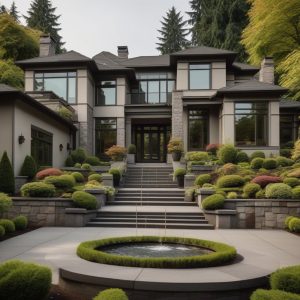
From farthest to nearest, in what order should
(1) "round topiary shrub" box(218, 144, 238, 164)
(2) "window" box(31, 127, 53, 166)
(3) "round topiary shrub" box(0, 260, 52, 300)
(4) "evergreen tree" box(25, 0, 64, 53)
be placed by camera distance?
(4) "evergreen tree" box(25, 0, 64, 53)
(1) "round topiary shrub" box(218, 144, 238, 164)
(2) "window" box(31, 127, 53, 166)
(3) "round topiary shrub" box(0, 260, 52, 300)

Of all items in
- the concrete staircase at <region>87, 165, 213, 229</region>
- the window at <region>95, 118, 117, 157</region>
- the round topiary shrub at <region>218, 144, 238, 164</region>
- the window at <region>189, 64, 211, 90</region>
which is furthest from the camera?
the window at <region>95, 118, 117, 157</region>

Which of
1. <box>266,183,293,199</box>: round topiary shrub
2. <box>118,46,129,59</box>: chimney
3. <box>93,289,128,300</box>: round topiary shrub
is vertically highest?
<box>118,46,129,59</box>: chimney

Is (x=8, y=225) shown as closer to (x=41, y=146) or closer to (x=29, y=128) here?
(x=29, y=128)

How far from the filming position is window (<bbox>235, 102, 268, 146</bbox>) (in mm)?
23734

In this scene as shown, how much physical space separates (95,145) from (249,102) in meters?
11.1

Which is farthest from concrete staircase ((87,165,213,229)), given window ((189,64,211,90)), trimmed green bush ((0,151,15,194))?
window ((189,64,211,90))

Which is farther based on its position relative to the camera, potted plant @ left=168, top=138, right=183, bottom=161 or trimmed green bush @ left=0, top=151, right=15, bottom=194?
potted plant @ left=168, top=138, right=183, bottom=161

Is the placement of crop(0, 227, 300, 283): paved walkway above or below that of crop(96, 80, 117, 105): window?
below

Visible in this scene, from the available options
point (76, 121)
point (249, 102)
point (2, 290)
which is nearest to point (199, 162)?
point (249, 102)

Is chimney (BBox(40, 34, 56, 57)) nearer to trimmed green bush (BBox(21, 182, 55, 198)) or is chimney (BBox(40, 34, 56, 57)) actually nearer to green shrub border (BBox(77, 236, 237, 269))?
trimmed green bush (BBox(21, 182, 55, 198))

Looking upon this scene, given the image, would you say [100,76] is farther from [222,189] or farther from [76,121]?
[222,189]

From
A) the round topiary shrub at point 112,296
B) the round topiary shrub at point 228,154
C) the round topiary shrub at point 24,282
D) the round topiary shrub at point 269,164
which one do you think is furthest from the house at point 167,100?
the round topiary shrub at point 112,296

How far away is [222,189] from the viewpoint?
1520 cm

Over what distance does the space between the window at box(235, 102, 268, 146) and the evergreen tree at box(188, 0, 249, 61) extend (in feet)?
55.2
